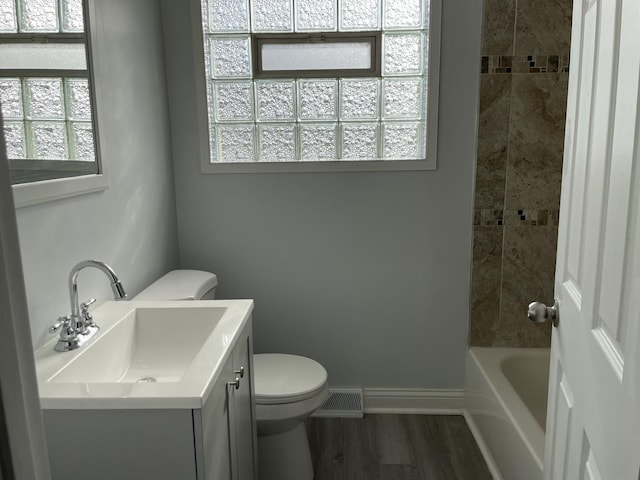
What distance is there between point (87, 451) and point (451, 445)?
1840 millimetres

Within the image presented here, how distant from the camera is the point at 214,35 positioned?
→ 2.63m

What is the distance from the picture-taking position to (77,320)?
152 cm

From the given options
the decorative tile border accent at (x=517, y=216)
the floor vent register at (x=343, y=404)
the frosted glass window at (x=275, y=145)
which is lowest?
the floor vent register at (x=343, y=404)

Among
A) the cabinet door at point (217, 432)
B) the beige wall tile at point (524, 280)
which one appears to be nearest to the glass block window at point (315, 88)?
the beige wall tile at point (524, 280)

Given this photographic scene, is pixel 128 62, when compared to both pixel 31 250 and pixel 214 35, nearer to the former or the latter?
pixel 214 35

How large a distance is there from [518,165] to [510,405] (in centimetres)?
115

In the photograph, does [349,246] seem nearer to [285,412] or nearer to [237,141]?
[237,141]

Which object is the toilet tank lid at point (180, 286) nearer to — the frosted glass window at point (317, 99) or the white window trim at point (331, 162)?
the white window trim at point (331, 162)

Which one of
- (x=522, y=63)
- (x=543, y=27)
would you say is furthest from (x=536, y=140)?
(x=543, y=27)

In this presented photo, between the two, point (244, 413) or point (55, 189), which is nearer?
point (55, 189)

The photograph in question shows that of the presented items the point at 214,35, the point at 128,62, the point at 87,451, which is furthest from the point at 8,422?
the point at 214,35

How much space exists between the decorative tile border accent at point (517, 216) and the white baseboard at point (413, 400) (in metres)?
0.93

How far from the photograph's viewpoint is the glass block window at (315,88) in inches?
102

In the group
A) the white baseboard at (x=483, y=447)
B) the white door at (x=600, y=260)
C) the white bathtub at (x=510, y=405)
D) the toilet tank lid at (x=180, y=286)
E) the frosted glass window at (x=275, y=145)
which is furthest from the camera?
the frosted glass window at (x=275, y=145)
